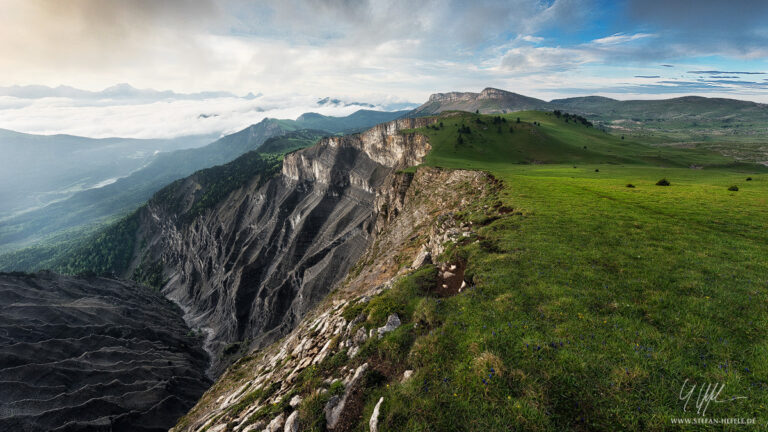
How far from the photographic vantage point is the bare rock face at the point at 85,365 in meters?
38.9

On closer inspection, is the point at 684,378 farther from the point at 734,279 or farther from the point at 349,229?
the point at 349,229

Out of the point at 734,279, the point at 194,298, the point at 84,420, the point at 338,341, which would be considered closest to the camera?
the point at 734,279

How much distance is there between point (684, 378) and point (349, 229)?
9271cm

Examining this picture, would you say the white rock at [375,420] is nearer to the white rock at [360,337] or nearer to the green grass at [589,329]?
the green grass at [589,329]

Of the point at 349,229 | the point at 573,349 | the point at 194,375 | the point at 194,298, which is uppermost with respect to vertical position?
→ the point at 573,349

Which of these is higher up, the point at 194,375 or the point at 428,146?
the point at 428,146

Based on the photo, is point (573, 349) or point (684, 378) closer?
point (684, 378)

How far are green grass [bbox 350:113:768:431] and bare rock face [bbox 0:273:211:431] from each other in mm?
55516

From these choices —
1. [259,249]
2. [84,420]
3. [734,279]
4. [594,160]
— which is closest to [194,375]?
[84,420]

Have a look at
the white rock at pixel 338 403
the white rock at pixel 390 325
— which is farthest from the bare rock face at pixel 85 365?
the white rock at pixel 390 325

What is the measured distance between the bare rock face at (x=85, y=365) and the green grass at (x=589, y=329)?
5552cm

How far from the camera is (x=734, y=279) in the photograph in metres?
11.5

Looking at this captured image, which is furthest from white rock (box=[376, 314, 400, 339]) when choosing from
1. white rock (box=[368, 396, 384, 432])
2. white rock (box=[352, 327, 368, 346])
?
white rock (box=[368, 396, 384, 432])
